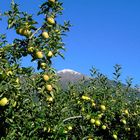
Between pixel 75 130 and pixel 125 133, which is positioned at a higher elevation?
pixel 125 133

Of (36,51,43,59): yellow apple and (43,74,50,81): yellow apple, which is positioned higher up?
(36,51,43,59): yellow apple

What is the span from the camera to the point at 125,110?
42.7 ft

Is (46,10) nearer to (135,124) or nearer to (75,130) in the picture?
(75,130)

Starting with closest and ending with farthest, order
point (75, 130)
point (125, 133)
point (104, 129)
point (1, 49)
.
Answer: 1. point (1, 49)
2. point (75, 130)
3. point (104, 129)
4. point (125, 133)

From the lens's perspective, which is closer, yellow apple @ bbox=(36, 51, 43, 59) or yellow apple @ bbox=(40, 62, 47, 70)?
yellow apple @ bbox=(36, 51, 43, 59)

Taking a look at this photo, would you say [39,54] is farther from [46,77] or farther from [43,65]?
[46,77]

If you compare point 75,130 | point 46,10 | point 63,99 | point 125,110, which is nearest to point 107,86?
point 125,110

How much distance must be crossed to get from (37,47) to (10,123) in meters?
1.31

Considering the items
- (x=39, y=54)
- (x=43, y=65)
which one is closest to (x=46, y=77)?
(x=43, y=65)

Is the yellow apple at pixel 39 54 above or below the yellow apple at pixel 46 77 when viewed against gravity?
above

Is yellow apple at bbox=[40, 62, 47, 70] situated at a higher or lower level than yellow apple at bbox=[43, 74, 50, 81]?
higher

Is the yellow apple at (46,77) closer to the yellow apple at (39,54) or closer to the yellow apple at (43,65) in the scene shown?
the yellow apple at (43,65)

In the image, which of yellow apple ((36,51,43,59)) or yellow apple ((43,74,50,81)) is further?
yellow apple ((43,74,50,81))

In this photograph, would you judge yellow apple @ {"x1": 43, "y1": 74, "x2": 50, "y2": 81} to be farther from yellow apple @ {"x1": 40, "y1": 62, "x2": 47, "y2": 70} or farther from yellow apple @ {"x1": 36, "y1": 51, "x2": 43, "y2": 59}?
yellow apple @ {"x1": 36, "y1": 51, "x2": 43, "y2": 59}
